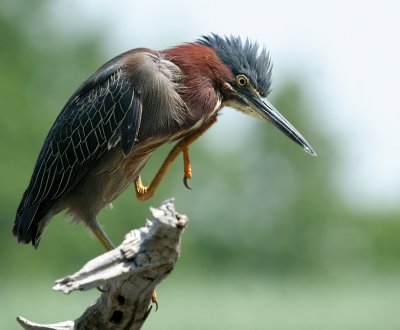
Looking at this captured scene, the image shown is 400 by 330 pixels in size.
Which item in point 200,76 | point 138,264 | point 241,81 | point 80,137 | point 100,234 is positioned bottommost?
point 138,264

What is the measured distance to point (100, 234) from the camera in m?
8.66

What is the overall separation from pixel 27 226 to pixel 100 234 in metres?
0.58

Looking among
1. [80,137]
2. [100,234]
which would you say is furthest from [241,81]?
[100,234]

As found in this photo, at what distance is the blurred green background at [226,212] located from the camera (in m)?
31.8

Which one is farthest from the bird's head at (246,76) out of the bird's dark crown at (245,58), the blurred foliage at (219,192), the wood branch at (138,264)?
the blurred foliage at (219,192)

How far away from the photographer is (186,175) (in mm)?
8422

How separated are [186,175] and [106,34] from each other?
38401 millimetres

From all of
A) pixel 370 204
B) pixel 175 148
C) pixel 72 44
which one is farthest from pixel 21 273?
pixel 175 148

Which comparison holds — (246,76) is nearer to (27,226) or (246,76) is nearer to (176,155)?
(176,155)

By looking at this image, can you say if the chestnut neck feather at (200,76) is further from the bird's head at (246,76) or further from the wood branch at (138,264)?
the wood branch at (138,264)

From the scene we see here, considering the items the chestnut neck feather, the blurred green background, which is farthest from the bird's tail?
the blurred green background

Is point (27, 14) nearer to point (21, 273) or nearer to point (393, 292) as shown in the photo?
point (21, 273)

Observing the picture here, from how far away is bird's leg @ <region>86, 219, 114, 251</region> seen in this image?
8625mm

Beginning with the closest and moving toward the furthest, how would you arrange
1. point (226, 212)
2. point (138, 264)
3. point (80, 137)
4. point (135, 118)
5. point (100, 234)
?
1. point (138, 264)
2. point (135, 118)
3. point (100, 234)
4. point (80, 137)
5. point (226, 212)
